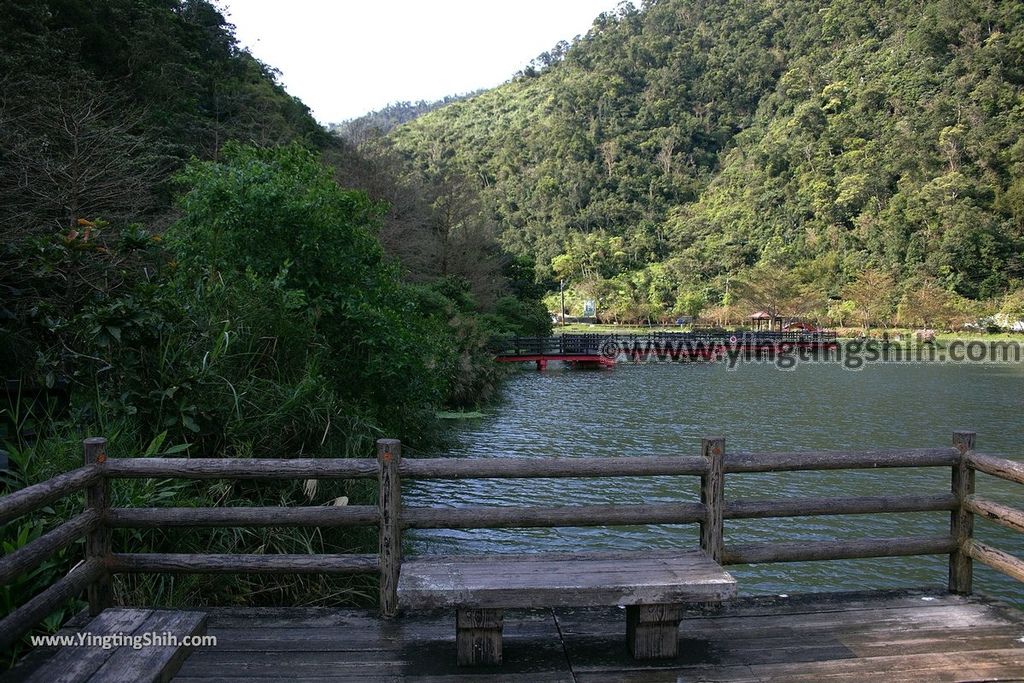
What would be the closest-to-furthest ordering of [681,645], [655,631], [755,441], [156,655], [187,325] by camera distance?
[156,655] → [655,631] → [681,645] → [187,325] → [755,441]

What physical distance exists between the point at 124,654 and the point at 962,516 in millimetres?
4302

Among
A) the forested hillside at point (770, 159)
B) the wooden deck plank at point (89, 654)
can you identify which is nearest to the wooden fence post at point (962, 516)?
the wooden deck plank at point (89, 654)

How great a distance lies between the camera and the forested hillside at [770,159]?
215 feet

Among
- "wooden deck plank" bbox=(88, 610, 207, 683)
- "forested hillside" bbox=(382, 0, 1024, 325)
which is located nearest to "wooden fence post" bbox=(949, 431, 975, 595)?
"wooden deck plank" bbox=(88, 610, 207, 683)

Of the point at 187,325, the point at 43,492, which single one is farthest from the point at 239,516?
the point at 187,325

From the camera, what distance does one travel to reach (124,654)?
3098 mm

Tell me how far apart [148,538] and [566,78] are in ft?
472

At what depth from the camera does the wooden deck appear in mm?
3424

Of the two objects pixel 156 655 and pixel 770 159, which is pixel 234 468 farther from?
pixel 770 159

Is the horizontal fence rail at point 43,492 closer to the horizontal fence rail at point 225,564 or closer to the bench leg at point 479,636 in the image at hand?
the horizontal fence rail at point 225,564

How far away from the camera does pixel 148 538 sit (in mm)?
4840

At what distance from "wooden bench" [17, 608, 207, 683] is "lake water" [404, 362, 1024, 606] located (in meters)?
4.82

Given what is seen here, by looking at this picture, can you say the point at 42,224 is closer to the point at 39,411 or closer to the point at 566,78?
the point at 39,411

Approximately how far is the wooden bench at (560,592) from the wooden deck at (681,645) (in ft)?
0.40
